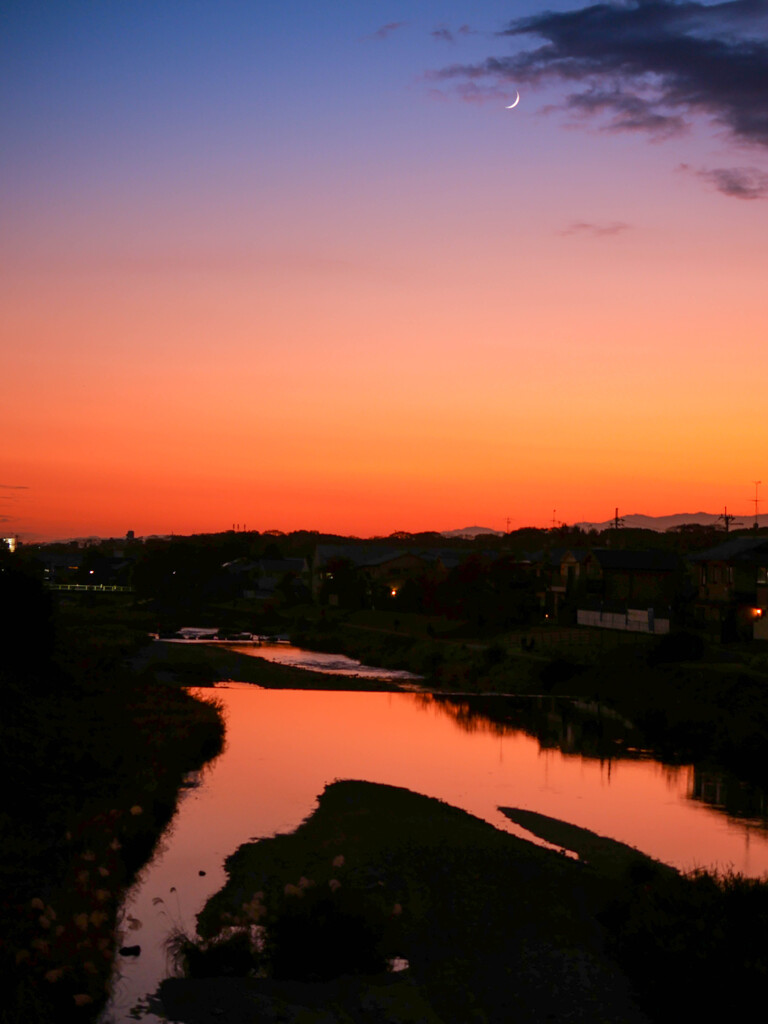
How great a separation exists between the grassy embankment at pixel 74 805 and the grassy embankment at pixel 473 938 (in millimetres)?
1801

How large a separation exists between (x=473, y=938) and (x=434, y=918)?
1139 mm

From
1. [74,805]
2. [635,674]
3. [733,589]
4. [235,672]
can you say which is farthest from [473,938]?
[733,589]

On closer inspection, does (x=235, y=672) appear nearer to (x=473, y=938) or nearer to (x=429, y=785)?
(x=429, y=785)

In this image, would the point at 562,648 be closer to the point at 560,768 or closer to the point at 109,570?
the point at 560,768

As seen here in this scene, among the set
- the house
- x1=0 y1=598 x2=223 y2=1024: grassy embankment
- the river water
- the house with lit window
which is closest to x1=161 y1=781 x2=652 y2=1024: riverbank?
the river water

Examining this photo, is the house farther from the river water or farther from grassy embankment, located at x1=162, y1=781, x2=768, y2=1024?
grassy embankment, located at x1=162, y1=781, x2=768, y2=1024

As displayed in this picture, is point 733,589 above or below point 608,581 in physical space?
below

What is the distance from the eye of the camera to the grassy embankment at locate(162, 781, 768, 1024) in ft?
50.0

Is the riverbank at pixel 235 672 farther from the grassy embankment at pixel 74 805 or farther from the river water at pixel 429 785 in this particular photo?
the grassy embankment at pixel 74 805

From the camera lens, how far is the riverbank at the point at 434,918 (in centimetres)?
1525

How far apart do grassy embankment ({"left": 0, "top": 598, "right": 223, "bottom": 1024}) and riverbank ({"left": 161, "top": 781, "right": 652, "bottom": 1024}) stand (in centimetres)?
186

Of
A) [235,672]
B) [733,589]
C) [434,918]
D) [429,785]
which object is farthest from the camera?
[733,589]

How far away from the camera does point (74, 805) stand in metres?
26.2

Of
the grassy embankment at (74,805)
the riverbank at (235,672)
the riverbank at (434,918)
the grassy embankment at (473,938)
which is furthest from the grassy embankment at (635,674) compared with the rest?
the grassy embankment at (74,805)
